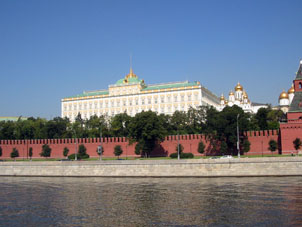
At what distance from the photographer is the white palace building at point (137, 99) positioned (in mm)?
88500

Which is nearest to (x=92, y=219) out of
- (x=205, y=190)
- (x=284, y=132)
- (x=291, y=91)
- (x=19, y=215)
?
(x=19, y=215)

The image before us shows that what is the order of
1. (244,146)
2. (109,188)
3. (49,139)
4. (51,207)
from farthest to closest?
(49,139) → (244,146) → (109,188) → (51,207)

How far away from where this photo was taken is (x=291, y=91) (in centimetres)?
8350

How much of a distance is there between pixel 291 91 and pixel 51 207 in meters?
70.2

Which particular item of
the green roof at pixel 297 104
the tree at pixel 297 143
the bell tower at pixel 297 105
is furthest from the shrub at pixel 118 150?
the tree at pixel 297 143

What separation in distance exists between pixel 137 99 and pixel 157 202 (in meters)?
70.2

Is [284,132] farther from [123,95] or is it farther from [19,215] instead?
Answer: [123,95]

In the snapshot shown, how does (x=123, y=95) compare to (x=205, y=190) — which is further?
(x=123, y=95)

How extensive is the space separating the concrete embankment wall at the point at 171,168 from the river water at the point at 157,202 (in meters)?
1.47

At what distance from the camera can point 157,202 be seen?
2489cm

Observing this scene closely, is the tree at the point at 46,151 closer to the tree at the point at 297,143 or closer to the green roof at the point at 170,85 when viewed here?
the tree at the point at 297,143

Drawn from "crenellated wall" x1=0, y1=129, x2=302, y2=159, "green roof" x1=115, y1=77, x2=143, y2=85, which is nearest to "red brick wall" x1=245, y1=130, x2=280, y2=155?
"crenellated wall" x1=0, y1=129, x2=302, y2=159

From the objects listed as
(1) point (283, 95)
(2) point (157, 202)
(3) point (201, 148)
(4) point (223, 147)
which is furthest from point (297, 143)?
(1) point (283, 95)

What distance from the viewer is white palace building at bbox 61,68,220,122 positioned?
88500 mm
